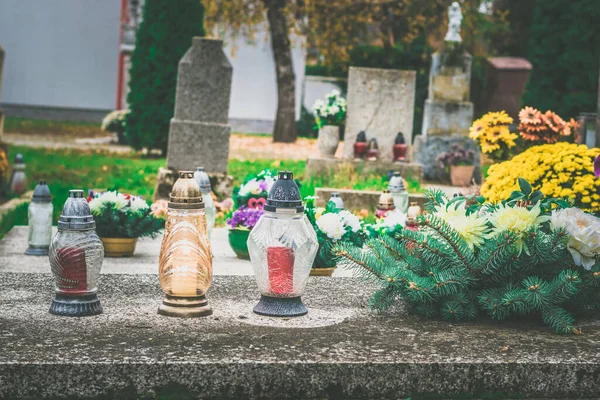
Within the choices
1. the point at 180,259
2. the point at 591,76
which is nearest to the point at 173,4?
the point at 591,76

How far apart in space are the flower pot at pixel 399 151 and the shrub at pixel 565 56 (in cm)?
454

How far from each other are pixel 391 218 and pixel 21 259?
8.29 ft

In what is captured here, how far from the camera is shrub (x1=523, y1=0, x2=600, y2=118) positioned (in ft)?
52.4

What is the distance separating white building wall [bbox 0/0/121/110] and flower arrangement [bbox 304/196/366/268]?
23.6 m

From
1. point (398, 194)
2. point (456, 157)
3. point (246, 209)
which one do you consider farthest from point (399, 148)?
point (246, 209)

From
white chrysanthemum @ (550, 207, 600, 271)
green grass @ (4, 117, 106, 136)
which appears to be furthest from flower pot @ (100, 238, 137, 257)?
green grass @ (4, 117, 106, 136)

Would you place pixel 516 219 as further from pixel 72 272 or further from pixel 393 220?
pixel 393 220

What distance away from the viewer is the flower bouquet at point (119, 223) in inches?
254

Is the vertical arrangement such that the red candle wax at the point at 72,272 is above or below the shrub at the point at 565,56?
below

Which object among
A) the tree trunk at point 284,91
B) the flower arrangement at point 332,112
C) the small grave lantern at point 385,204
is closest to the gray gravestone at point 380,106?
the flower arrangement at point 332,112

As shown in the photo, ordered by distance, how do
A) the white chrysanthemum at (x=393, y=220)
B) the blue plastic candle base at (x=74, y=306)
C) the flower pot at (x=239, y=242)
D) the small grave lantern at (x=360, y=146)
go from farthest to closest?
the small grave lantern at (x=360, y=146)
the flower pot at (x=239, y=242)
the white chrysanthemum at (x=393, y=220)
the blue plastic candle base at (x=74, y=306)

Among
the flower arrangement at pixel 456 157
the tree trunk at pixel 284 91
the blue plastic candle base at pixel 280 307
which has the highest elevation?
the tree trunk at pixel 284 91

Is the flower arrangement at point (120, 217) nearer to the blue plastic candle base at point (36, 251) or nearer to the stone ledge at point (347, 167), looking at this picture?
the blue plastic candle base at point (36, 251)

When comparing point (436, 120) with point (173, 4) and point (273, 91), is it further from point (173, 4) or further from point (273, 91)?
point (273, 91)
